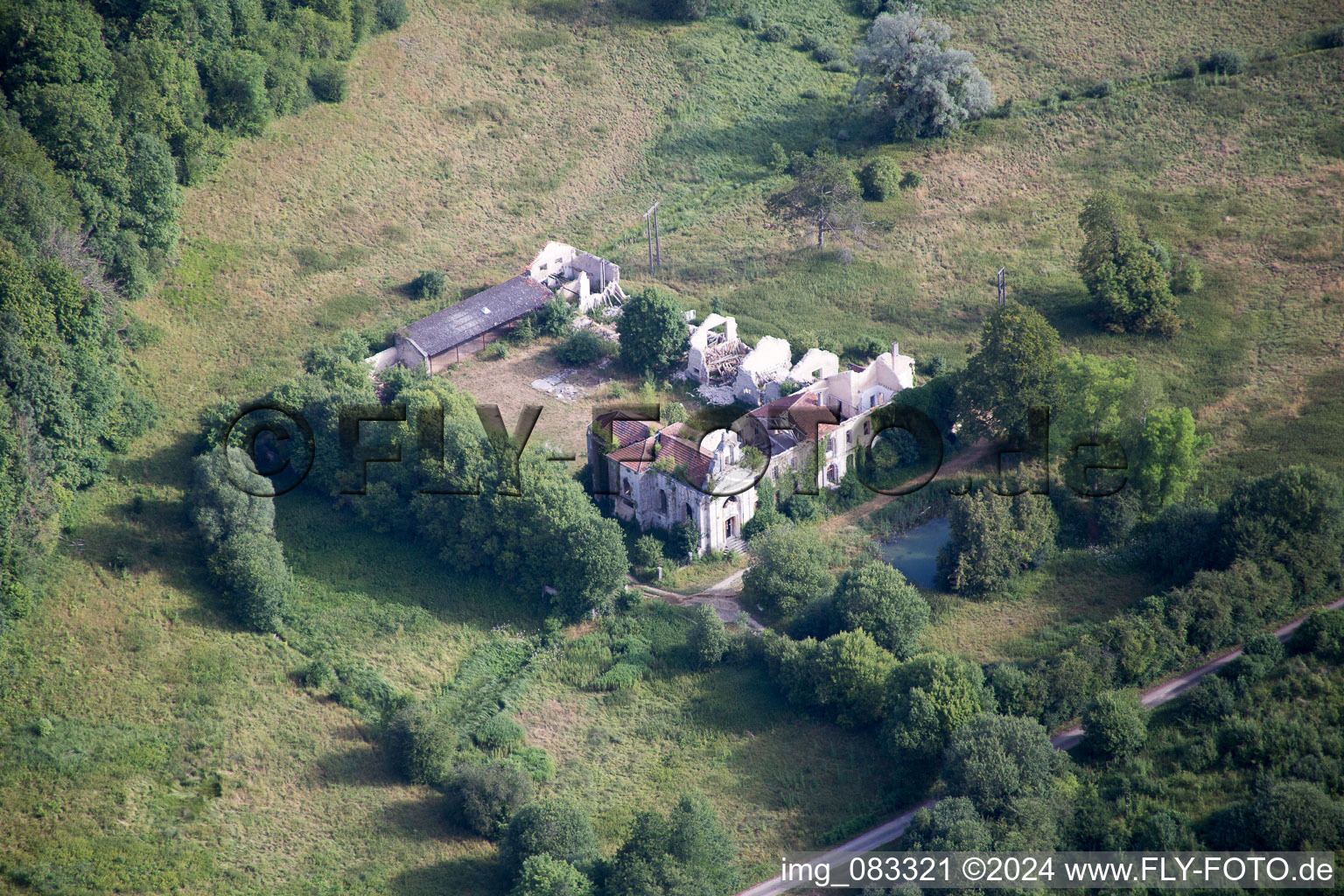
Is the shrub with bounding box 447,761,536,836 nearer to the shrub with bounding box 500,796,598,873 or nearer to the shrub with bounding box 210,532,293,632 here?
the shrub with bounding box 500,796,598,873

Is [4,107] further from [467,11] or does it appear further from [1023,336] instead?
[1023,336]

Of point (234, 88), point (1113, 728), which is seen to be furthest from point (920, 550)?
point (234, 88)

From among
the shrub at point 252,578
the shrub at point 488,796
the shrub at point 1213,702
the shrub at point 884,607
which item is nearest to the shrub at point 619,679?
the shrub at point 488,796

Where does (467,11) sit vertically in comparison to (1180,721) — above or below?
above

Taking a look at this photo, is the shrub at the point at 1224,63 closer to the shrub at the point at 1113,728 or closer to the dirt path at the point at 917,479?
the dirt path at the point at 917,479

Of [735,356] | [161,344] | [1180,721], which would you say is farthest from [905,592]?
[161,344]

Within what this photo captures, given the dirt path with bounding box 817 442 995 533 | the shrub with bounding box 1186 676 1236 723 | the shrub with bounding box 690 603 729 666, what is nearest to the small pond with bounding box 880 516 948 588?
the dirt path with bounding box 817 442 995 533

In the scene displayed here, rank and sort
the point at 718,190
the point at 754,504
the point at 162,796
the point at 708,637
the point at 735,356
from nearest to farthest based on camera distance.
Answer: the point at 162,796 < the point at 708,637 < the point at 754,504 < the point at 735,356 < the point at 718,190
